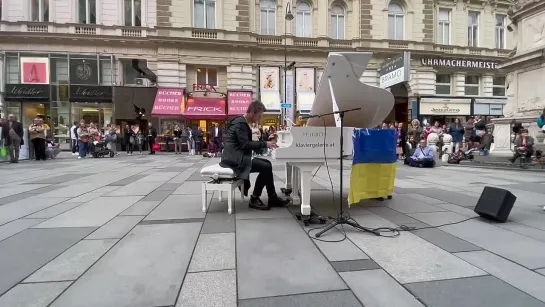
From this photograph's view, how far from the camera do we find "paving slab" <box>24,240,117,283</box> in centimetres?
276

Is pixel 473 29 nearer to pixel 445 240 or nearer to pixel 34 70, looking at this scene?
pixel 445 240

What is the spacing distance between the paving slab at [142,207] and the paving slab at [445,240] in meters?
3.97

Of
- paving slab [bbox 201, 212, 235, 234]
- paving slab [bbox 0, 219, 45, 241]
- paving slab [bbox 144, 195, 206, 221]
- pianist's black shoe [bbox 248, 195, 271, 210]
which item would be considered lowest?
paving slab [bbox 201, 212, 235, 234]

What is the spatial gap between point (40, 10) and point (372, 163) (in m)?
28.0

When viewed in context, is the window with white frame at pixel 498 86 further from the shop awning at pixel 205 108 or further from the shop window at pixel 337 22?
the shop awning at pixel 205 108

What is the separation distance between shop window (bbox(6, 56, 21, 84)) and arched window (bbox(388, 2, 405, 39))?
29.1 m

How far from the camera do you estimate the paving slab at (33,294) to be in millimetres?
2340

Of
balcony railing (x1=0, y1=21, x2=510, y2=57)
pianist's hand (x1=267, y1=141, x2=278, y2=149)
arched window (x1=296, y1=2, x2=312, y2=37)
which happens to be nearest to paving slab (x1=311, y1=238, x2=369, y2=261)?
pianist's hand (x1=267, y1=141, x2=278, y2=149)

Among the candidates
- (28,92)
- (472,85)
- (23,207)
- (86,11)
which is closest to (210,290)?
(23,207)

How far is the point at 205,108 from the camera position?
24.1 m

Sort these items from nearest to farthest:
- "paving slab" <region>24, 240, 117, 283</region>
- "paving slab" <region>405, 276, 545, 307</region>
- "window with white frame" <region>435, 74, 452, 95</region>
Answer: "paving slab" <region>405, 276, 545, 307</region>, "paving slab" <region>24, 240, 117, 283</region>, "window with white frame" <region>435, 74, 452, 95</region>

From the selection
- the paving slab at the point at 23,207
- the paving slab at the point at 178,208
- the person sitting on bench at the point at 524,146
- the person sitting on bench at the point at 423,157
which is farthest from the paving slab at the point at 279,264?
the person sitting on bench at the point at 524,146

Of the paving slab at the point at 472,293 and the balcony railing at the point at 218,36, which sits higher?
the balcony railing at the point at 218,36

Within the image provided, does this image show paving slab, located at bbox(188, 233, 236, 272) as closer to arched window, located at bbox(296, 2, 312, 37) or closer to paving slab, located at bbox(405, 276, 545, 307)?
paving slab, located at bbox(405, 276, 545, 307)
